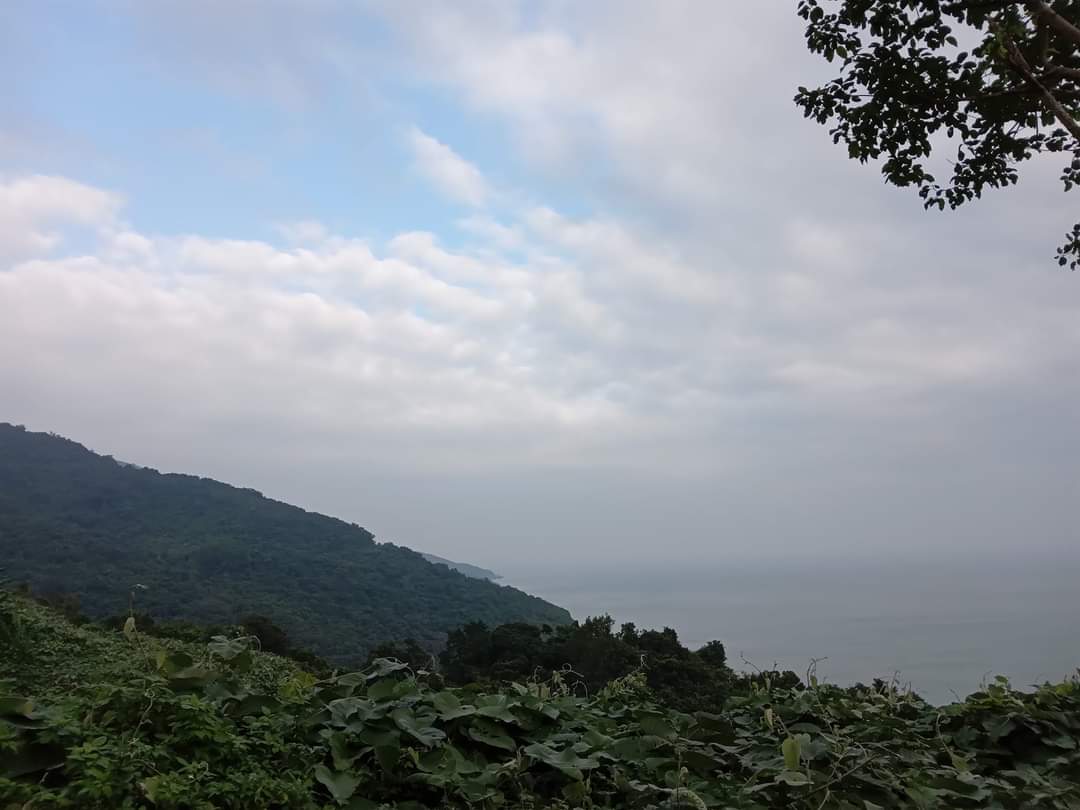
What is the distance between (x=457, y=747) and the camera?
2.46 meters

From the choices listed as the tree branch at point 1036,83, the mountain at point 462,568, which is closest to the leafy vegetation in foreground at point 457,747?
the tree branch at point 1036,83

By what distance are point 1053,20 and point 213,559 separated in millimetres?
49053

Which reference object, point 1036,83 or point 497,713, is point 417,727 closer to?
point 497,713

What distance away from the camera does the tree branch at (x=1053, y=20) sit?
4.60 metres

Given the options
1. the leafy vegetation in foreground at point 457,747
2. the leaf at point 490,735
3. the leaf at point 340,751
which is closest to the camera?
the leafy vegetation in foreground at point 457,747

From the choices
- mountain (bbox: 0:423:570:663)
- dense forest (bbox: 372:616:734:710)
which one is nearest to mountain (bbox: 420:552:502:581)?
mountain (bbox: 0:423:570:663)

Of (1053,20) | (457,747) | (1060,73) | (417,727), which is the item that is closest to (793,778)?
(457,747)

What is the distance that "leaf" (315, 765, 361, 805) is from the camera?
201cm

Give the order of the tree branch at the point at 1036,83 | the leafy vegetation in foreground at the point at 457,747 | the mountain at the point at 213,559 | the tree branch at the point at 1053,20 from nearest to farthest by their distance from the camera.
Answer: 1. the leafy vegetation in foreground at the point at 457,747
2. the tree branch at the point at 1053,20
3. the tree branch at the point at 1036,83
4. the mountain at the point at 213,559

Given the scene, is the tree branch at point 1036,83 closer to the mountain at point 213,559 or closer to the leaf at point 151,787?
the leaf at point 151,787

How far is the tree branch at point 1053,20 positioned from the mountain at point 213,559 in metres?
23.3

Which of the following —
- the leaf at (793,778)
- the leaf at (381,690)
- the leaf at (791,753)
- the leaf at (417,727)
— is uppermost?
the leaf at (791,753)

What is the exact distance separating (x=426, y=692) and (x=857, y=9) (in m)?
5.66

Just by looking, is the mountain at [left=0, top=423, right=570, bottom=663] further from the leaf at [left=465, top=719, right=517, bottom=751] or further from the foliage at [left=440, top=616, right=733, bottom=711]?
the leaf at [left=465, top=719, right=517, bottom=751]
